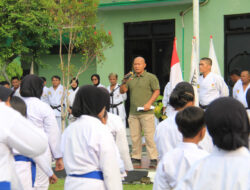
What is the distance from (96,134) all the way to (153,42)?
459 inches

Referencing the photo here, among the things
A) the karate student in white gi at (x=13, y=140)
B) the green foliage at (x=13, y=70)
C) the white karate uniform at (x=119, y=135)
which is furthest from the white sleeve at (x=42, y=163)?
the green foliage at (x=13, y=70)

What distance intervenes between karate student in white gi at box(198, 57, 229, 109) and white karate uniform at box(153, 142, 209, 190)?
7049 millimetres

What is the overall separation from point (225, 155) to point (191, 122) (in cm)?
88

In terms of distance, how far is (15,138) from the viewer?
3328mm

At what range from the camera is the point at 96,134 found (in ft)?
13.6

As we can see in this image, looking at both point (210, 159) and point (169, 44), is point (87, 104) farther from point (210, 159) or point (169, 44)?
point (169, 44)

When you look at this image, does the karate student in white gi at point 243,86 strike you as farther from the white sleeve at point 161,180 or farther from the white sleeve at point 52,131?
the white sleeve at point 161,180

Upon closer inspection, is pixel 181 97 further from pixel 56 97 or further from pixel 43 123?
pixel 56 97

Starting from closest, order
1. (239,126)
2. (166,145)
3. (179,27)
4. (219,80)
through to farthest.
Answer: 1. (239,126)
2. (166,145)
3. (219,80)
4. (179,27)

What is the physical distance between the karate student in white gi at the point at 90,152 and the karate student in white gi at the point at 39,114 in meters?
1.72

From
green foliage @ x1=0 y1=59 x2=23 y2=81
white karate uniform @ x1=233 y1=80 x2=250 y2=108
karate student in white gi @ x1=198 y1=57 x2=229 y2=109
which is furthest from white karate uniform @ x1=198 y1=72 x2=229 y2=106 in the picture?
green foliage @ x1=0 y1=59 x2=23 y2=81

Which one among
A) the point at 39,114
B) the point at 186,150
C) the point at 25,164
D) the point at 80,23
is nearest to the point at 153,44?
the point at 80,23

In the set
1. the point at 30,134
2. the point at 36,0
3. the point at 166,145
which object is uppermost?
the point at 36,0

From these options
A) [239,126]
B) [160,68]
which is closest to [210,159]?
[239,126]
